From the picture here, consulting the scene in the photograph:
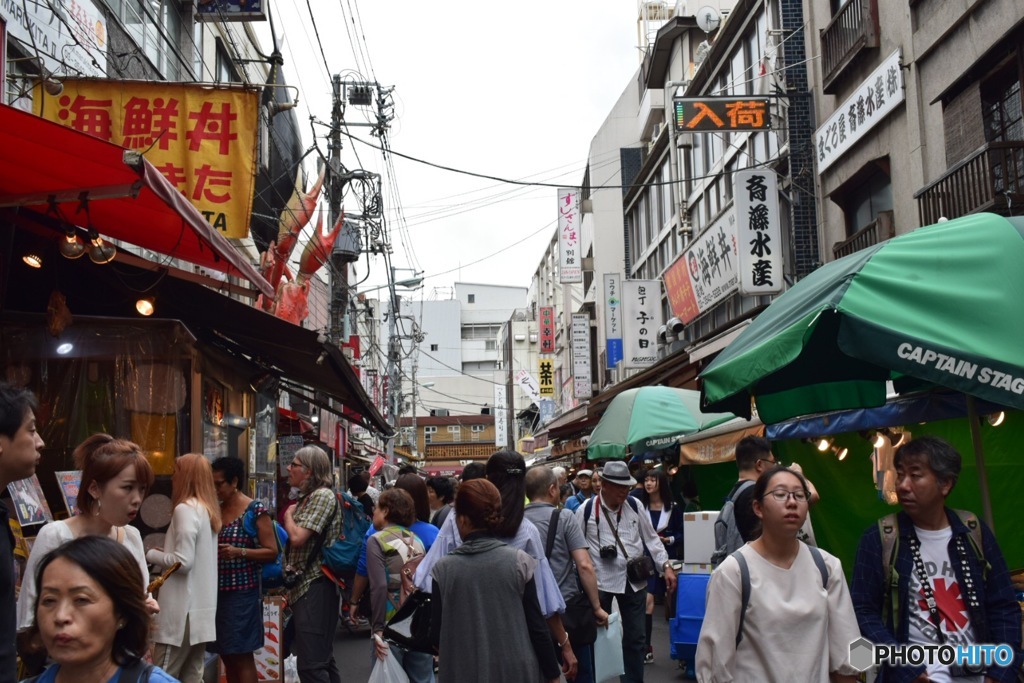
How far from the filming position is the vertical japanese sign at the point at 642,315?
28344 mm

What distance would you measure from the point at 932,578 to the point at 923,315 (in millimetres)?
1163

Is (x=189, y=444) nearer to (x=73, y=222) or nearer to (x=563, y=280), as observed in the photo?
(x=73, y=222)

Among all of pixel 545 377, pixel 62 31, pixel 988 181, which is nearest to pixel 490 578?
pixel 62 31

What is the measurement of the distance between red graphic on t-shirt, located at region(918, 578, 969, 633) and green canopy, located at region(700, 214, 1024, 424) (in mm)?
863

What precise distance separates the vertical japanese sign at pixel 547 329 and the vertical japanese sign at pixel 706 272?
30696mm

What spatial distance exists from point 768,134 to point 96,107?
45.3ft

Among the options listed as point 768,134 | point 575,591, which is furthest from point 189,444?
point 768,134

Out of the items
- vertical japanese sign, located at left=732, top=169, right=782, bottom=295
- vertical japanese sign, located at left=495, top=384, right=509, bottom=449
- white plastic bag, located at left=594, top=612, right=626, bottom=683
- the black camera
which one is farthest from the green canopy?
vertical japanese sign, located at left=495, top=384, right=509, bottom=449

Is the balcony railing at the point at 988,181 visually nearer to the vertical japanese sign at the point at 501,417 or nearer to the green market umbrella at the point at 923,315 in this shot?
the green market umbrella at the point at 923,315

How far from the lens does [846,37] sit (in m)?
16.6

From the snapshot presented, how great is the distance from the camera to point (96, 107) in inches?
372

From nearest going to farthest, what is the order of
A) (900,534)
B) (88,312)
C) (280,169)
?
(900,534)
(88,312)
(280,169)

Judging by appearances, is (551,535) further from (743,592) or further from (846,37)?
(846,37)

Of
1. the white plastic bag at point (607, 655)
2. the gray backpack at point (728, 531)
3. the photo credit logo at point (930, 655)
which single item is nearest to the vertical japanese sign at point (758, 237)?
the gray backpack at point (728, 531)
